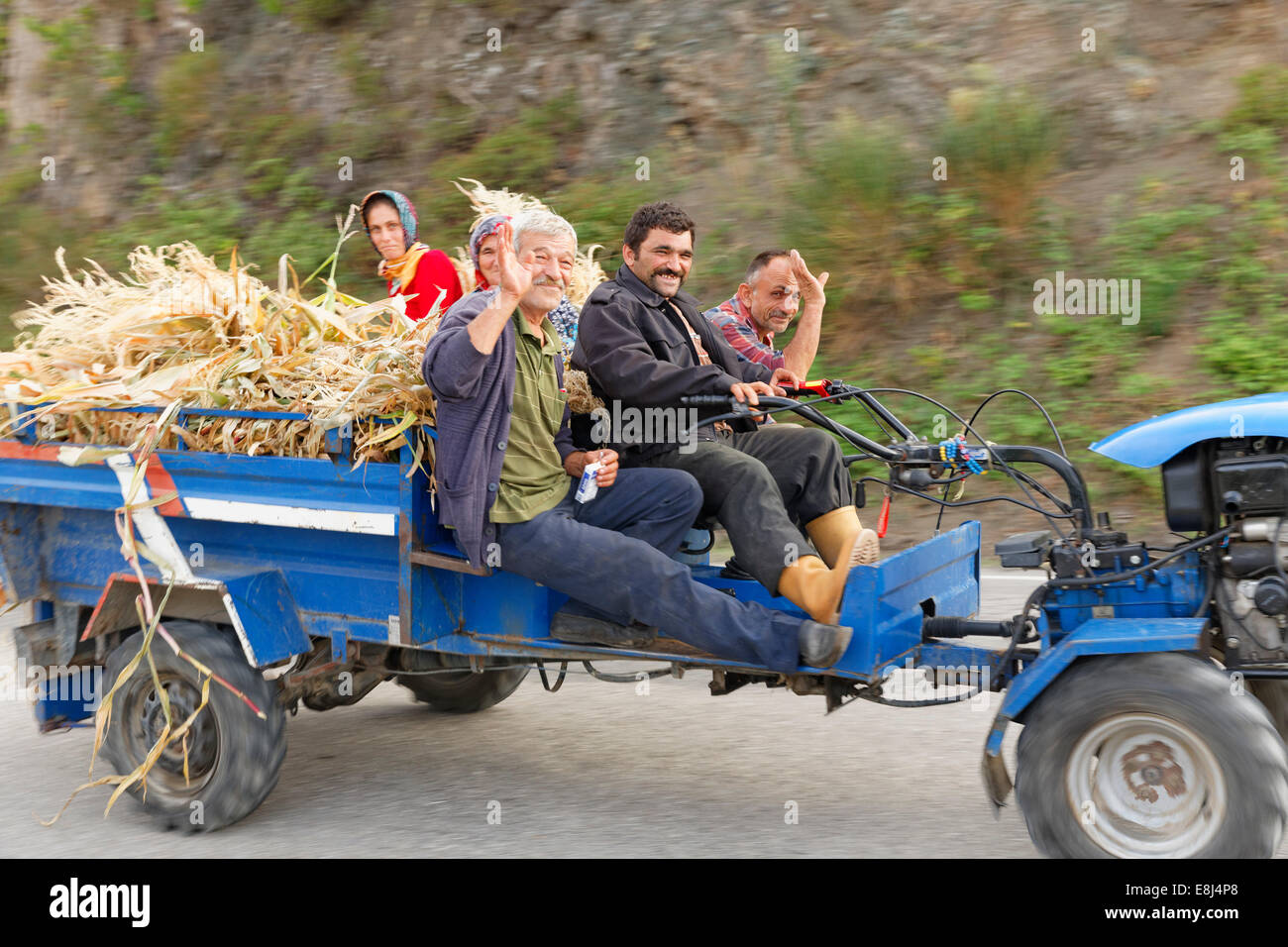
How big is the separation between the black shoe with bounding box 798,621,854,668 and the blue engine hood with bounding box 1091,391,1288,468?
908mm

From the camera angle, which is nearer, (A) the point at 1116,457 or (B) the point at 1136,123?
(A) the point at 1116,457

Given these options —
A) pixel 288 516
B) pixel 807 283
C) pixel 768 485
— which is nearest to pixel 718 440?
pixel 768 485

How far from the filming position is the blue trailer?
11.7 feet

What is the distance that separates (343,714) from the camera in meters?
5.86

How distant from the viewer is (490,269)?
5.05 meters

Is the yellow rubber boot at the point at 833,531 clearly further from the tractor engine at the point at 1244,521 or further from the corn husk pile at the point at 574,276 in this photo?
the tractor engine at the point at 1244,521

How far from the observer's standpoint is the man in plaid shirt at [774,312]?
5586 millimetres

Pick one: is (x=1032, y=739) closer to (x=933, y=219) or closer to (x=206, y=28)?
(x=933, y=219)

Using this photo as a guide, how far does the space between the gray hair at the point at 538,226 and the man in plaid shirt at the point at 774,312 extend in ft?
4.16

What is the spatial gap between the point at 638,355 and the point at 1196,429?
177 cm

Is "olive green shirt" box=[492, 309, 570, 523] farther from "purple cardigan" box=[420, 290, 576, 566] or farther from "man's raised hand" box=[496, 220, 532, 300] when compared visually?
"man's raised hand" box=[496, 220, 532, 300]

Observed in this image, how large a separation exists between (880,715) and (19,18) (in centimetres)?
1530

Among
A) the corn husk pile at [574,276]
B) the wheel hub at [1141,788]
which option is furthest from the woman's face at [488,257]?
the wheel hub at [1141,788]

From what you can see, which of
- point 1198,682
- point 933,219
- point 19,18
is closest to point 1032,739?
point 1198,682
